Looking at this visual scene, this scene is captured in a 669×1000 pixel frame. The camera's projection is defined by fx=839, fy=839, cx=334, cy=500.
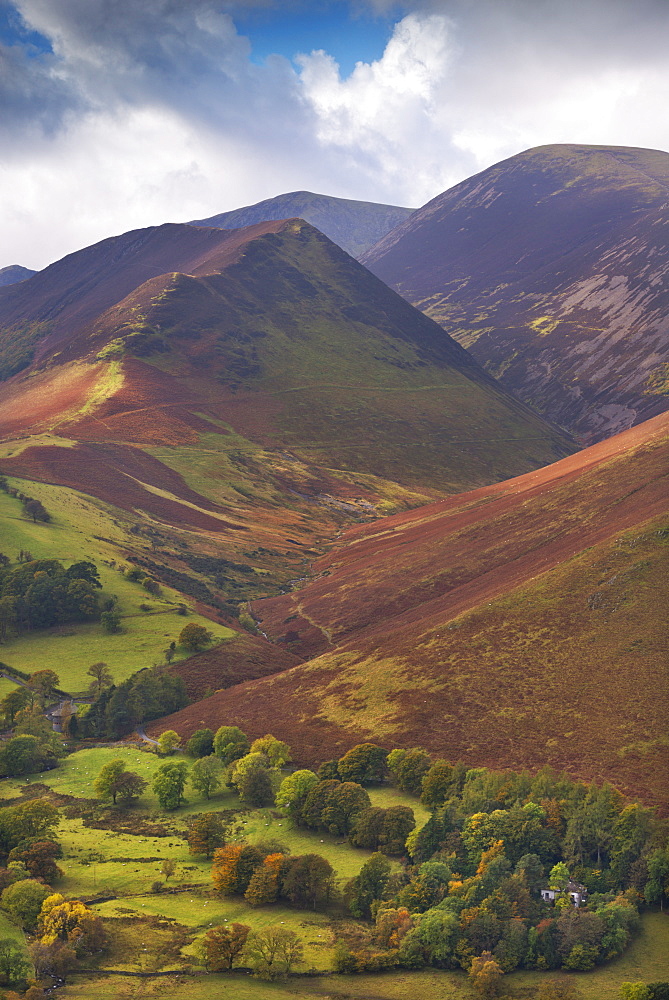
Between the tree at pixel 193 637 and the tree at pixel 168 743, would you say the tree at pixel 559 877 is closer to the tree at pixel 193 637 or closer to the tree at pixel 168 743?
the tree at pixel 168 743

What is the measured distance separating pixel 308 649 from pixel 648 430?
77349 mm

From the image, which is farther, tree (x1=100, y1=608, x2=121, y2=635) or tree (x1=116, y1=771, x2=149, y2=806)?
tree (x1=100, y1=608, x2=121, y2=635)

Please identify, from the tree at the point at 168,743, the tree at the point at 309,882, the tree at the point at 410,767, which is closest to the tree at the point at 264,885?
the tree at the point at 309,882

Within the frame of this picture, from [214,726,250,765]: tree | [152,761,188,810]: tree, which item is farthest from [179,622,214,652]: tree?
[152,761,188,810]: tree

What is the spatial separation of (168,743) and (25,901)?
1392 inches

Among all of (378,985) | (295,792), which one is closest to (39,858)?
(295,792)

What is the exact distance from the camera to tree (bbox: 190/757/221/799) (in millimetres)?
86750

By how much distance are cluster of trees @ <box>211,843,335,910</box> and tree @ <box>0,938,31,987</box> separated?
55.7 ft

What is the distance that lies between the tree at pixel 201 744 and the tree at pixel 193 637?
2759cm

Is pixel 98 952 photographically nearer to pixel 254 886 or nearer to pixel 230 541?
pixel 254 886

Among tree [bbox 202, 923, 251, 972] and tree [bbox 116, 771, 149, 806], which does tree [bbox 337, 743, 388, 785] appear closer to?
tree [bbox 116, 771, 149, 806]

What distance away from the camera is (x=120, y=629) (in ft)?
419

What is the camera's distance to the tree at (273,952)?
57031 millimetres

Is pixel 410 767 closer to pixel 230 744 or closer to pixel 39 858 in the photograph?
pixel 230 744
